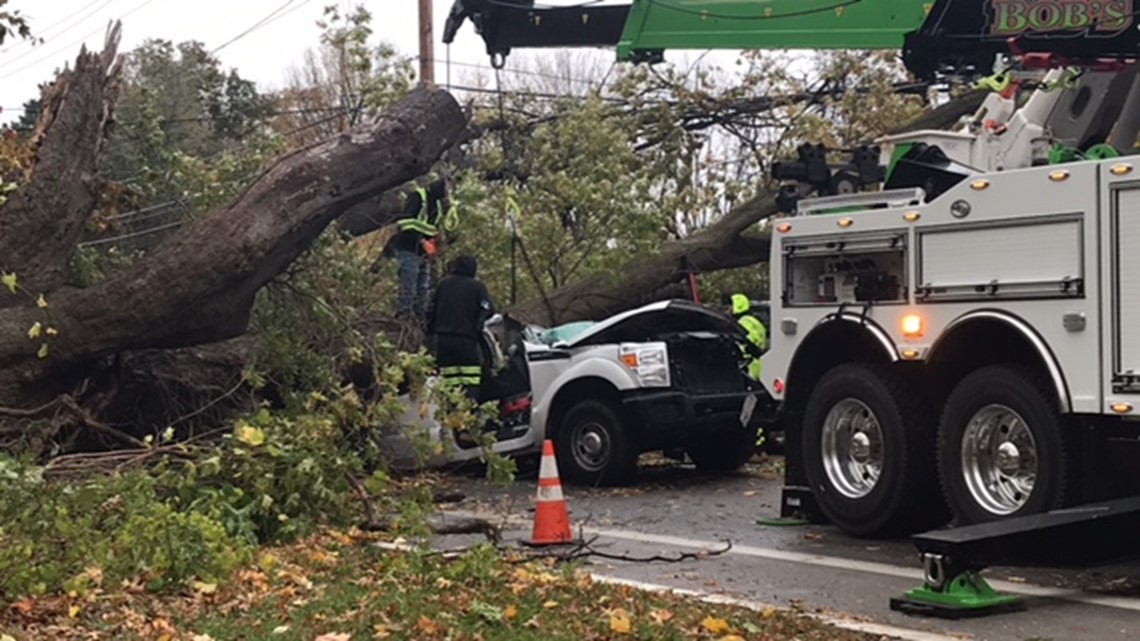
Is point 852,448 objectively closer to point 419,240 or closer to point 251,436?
point 251,436

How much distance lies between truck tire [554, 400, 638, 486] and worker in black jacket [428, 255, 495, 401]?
32.9 inches

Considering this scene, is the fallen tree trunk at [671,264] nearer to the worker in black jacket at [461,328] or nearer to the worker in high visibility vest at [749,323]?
the worker in high visibility vest at [749,323]

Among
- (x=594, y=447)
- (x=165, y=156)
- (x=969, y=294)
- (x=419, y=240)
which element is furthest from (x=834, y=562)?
(x=165, y=156)

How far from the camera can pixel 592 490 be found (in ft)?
40.7

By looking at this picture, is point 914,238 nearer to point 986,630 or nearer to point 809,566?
point 809,566

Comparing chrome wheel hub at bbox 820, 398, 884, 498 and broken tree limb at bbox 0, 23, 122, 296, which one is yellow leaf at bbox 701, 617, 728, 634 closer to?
chrome wheel hub at bbox 820, 398, 884, 498

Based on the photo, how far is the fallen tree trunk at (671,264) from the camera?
657 inches

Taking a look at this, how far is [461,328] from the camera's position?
12.8m

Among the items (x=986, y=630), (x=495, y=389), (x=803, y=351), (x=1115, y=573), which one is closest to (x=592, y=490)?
(x=495, y=389)

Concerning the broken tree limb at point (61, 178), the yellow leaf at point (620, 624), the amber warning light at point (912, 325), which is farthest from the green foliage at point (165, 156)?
the yellow leaf at point (620, 624)

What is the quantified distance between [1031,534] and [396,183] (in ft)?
20.0

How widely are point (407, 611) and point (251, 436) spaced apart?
2972 mm

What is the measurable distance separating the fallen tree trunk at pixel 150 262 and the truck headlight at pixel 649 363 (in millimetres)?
2520

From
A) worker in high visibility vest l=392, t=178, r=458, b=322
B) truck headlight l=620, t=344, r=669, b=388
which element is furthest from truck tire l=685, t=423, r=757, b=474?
worker in high visibility vest l=392, t=178, r=458, b=322
